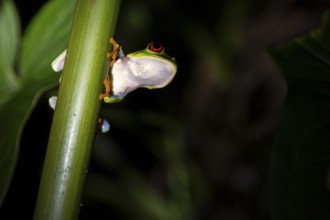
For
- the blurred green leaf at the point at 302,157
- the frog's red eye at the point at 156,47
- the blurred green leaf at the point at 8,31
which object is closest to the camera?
the blurred green leaf at the point at 302,157

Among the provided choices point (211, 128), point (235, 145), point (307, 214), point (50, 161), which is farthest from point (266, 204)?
point (50, 161)

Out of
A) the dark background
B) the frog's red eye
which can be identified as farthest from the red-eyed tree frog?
the dark background

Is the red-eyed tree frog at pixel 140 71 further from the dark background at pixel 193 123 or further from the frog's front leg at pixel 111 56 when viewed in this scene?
the dark background at pixel 193 123

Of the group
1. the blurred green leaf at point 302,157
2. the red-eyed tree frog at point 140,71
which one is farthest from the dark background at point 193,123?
the blurred green leaf at point 302,157

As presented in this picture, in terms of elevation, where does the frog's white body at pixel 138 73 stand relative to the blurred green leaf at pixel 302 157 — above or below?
above

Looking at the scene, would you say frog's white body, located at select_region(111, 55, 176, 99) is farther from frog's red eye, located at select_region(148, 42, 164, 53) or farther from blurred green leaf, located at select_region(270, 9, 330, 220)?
blurred green leaf, located at select_region(270, 9, 330, 220)

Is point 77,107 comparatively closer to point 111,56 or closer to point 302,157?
point 111,56
